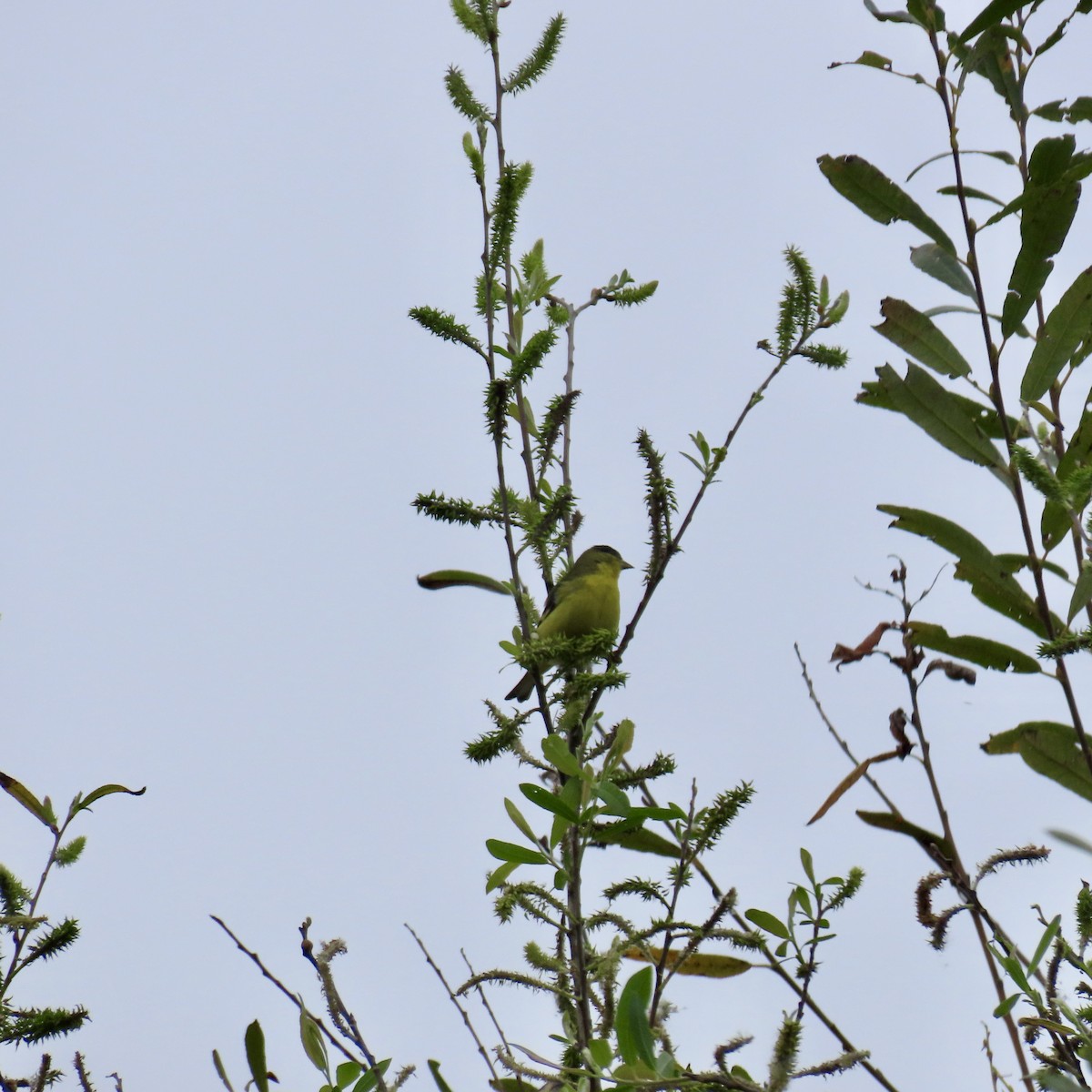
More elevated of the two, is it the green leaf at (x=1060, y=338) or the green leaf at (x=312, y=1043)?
A: the green leaf at (x=1060, y=338)

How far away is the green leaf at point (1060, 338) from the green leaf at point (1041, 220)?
7cm

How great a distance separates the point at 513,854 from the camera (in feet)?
8.32

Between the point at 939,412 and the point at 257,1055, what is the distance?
6.64 feet

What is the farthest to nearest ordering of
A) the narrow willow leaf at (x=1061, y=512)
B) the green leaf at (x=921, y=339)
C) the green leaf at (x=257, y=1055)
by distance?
the green leaf at (x=921, y=339), the narrow willow leaf at (x=1061, y=512), the green leaf at (x=257, y=1055)

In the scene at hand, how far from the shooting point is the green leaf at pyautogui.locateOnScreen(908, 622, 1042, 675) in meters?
2.79

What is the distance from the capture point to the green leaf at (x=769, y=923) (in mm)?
2629

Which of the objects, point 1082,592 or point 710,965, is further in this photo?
point 710,965

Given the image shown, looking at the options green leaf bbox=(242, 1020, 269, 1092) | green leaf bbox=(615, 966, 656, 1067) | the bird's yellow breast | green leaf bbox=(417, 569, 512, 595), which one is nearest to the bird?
the bird's yellow breast

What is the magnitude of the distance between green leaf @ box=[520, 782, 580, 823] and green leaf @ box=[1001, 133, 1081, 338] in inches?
61.7

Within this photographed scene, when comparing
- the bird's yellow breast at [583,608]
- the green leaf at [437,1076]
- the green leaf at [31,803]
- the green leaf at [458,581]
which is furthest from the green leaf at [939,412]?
the bird's yellow breast at [583,608]

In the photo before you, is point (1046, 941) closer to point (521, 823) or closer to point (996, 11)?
point (521, 823)

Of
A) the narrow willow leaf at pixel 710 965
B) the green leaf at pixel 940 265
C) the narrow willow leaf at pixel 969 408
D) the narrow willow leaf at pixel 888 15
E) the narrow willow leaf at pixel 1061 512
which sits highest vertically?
the narrow willow leaf at pixel 888 15

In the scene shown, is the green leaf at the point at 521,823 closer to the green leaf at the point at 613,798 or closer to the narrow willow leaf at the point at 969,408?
the green leaf at the point at 613,798

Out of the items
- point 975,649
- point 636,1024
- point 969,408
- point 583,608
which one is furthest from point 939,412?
point 583,608
